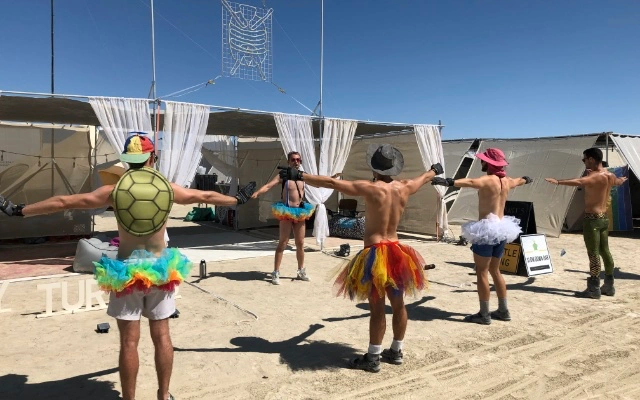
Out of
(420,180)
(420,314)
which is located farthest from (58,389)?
(420,314)

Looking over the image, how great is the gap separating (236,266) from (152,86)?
3.20 m

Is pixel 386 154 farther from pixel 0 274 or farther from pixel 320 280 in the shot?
pixel 0 274

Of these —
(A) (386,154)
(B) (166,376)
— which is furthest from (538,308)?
(B) (166,376)

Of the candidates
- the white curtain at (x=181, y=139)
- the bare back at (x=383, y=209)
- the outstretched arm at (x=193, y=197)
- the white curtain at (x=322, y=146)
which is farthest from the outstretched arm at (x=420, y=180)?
the white curtain at (x=322, y=146)

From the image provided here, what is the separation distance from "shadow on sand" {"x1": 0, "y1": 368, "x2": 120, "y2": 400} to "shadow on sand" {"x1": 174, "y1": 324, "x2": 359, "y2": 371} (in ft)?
2.46

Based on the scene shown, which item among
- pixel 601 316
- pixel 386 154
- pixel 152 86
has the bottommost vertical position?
pixel 601 316

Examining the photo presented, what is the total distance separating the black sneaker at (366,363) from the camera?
132 inches

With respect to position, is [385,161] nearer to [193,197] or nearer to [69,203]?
[193,197]

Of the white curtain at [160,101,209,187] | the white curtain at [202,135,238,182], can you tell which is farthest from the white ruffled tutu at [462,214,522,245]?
the white curtain at [202,135,238,182]

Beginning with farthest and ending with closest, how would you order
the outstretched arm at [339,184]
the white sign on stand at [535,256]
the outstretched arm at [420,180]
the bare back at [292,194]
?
the white sign on stand at [535,256] < the bare back at [292,194] < the outstretched arm at [420,180] < the outstretched arm at [339,184]

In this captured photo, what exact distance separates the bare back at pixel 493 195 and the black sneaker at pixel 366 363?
2077mm

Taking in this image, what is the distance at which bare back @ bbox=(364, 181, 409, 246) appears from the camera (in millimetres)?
3270

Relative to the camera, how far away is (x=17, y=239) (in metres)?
10.0

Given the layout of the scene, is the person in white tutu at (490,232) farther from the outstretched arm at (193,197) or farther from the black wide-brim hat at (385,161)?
the outstretched arm at (193,197)
